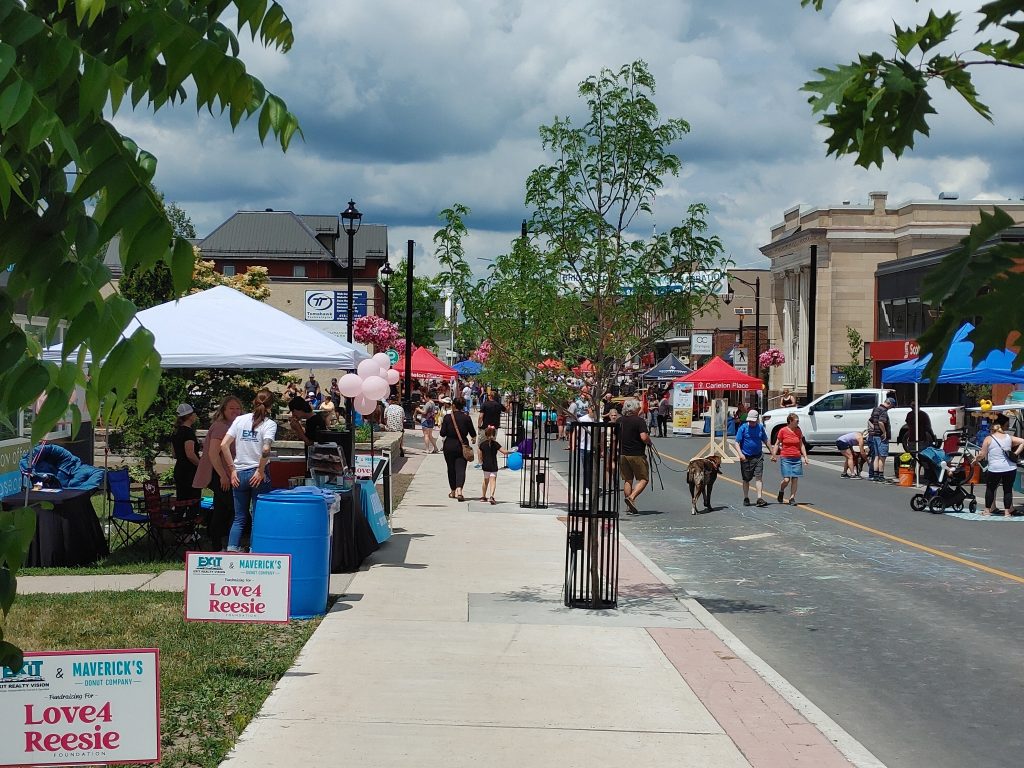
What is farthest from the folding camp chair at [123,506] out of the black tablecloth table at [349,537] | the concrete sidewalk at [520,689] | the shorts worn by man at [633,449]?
the shorts worn by man at [633,449]

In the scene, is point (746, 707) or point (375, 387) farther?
point (375, 387)

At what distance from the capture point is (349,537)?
13328mm

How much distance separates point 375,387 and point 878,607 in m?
9.44

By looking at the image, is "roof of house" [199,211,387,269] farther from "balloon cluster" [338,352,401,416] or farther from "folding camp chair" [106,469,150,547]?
"folding camp chair" [106,469,150,547]

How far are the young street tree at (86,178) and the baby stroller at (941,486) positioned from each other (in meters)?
20.7

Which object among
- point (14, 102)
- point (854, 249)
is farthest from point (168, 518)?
point (854, 249)

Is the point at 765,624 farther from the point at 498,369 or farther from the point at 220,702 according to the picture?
the point at 220,702

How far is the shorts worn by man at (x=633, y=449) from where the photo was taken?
810 inches

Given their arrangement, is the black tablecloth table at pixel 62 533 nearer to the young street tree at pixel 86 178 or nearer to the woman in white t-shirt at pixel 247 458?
the woman in white t-shirt at pixel 247 458

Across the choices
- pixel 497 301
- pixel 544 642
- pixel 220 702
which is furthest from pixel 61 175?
pixel 497 301

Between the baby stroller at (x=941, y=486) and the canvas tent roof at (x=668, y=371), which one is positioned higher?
the canvas tent roof at (x=668, y=371)

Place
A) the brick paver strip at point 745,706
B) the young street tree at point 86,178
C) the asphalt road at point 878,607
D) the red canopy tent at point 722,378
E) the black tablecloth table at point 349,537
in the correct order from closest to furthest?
1. the young street tree at point 86,178
2. the brick paver strip at point 745,706
3. the asphalt road at point 878,607
4. the black tablecloth table at point 349,537
5. the red canopy tent at point 722,378

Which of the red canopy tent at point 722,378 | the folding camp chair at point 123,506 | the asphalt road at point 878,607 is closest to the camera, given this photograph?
the asphalt road at point 878,607

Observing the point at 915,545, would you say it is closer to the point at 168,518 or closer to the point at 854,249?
the point at 168,518
